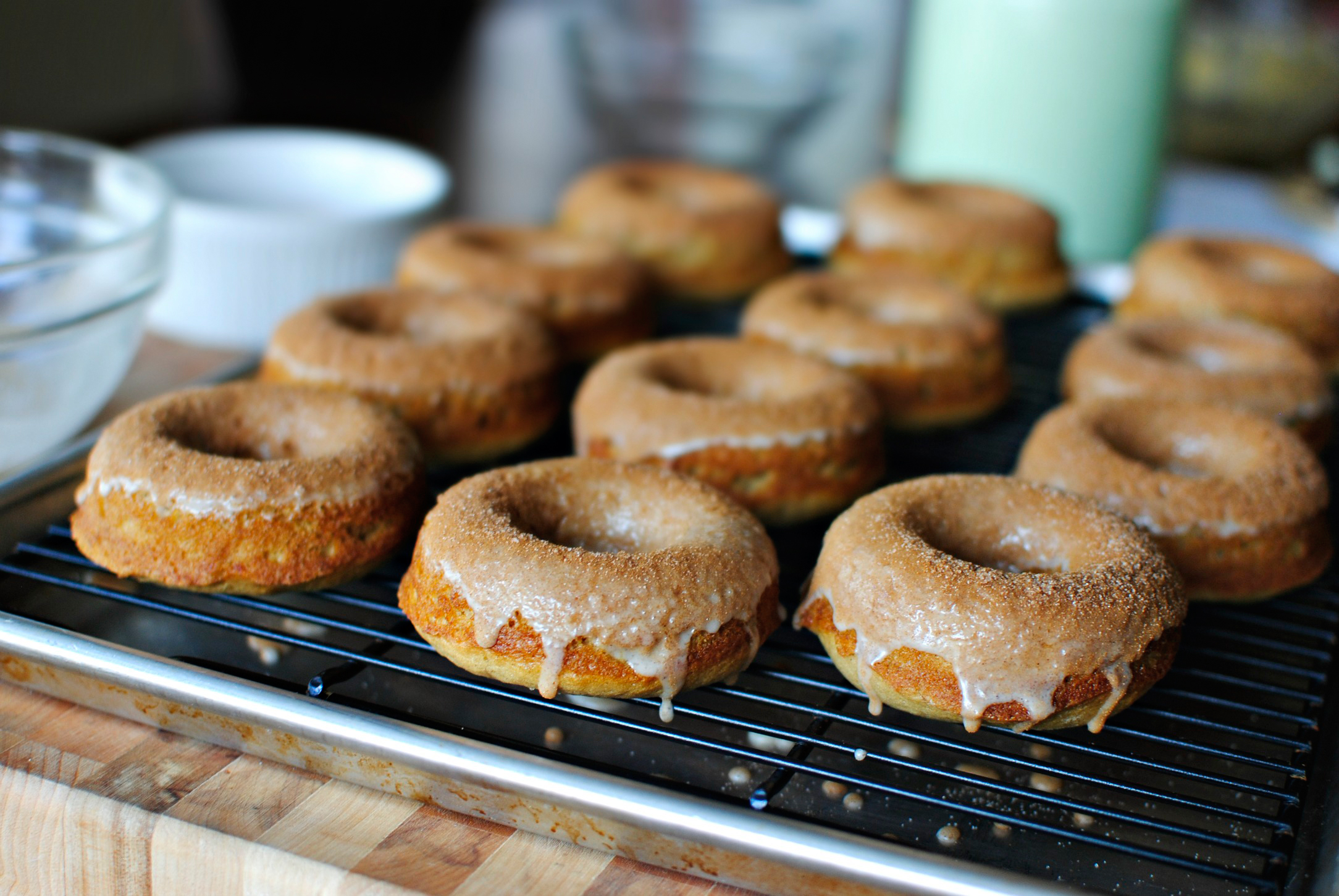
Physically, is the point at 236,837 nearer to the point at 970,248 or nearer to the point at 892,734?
the point at 892,734

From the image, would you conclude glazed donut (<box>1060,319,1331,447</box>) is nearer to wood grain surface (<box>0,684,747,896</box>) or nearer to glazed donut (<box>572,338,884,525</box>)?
glazed donut (<box>572,338,884,525</box>)

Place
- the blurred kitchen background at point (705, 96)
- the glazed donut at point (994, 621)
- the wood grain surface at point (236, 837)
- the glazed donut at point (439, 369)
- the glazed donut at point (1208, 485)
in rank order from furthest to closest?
the blurred kitchen background at point (705, 96) → the glazed donut at point (439, 369) → the glazed donut at point (1208, 485) → the glazed donut at point (994, 621) → the wood grain surface at point (236, 837)

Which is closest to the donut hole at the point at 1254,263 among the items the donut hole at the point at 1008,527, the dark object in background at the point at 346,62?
the donut hole at the point at 1008,527

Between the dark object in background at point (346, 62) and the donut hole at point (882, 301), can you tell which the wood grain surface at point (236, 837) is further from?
the dark object in background at point (346, 62)

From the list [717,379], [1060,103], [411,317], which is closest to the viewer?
[717,379]

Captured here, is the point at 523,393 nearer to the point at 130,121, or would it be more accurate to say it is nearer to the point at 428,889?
the point at 428,889

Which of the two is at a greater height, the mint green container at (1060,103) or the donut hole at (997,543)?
the mint green container at (1060,103)

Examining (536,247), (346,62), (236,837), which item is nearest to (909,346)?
(536,247)
